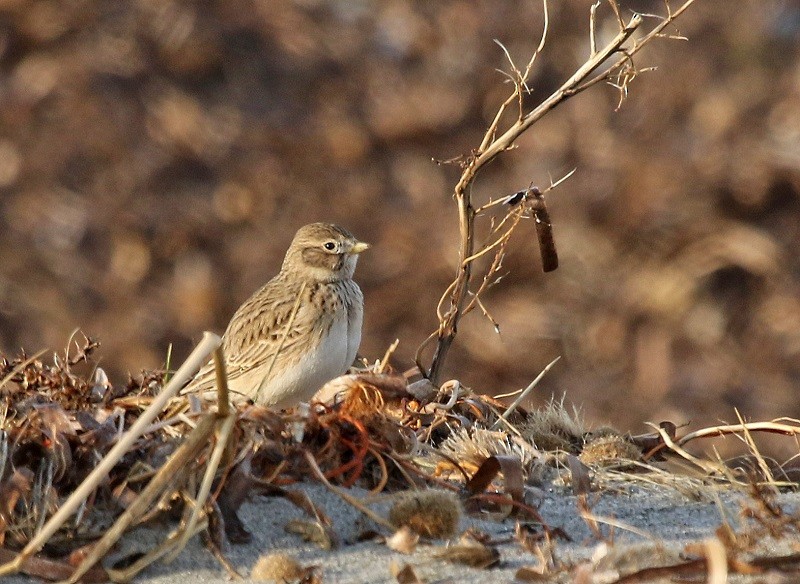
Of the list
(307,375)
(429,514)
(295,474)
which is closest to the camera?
(429,514)

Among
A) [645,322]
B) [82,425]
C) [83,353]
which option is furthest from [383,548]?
[645,322]

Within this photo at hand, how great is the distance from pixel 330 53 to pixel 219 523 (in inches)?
386

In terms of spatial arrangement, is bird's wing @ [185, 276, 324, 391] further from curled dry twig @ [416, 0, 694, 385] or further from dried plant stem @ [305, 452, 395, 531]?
dried plant stem @ [305, 452, 395, 531]

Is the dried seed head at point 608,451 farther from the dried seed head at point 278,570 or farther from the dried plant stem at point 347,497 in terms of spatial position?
the dried seed head at point 278,570

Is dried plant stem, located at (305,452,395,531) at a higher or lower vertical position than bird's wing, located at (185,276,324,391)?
higher

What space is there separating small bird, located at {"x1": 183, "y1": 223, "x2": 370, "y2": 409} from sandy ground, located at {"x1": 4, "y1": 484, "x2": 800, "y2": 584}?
4.98 ft

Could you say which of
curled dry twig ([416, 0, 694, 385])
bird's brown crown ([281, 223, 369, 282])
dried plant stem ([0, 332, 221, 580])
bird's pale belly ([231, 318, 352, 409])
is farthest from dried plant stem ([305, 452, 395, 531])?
bird's brown crown ([281, 223, 369, 282])

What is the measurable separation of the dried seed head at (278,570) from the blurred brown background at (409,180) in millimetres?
7735

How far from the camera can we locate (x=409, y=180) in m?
12.2

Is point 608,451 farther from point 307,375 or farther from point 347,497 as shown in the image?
point 307,375

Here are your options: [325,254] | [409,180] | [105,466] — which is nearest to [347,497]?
[105,466]

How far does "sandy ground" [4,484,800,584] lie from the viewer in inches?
133

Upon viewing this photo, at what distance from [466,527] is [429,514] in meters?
0.13

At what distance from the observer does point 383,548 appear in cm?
356
